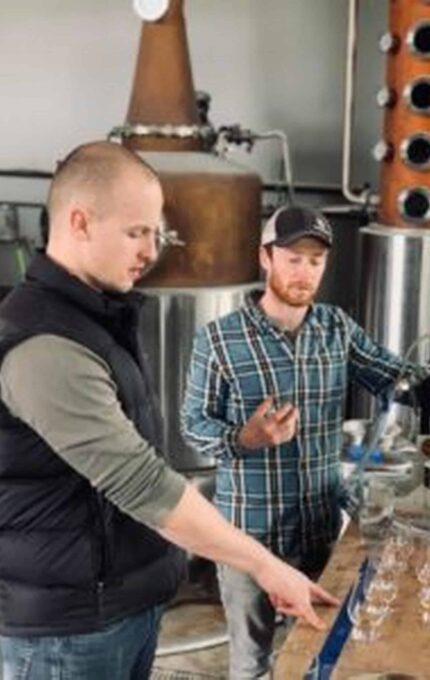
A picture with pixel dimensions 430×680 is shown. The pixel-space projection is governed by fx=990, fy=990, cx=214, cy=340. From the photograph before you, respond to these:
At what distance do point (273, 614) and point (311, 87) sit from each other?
241cm

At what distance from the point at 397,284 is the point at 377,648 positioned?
1.87 meters

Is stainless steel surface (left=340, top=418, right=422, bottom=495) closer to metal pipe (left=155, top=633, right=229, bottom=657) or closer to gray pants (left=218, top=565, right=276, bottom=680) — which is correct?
gray pants (left=218, top=565, right=276, bottom=680)

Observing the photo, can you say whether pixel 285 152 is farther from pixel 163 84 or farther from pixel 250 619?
pixel 250 619

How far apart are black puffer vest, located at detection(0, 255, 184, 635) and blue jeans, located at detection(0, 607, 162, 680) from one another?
22 millimetres

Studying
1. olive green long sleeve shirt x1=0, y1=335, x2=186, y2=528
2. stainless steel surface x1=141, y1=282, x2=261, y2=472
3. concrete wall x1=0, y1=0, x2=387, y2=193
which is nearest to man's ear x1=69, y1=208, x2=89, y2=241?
olive green long sleeve shirt x1=0, y1=335, x2=186, y2=528

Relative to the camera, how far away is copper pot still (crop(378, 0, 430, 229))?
3.04 meters

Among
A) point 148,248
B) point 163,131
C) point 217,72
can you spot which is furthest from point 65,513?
point 217,72

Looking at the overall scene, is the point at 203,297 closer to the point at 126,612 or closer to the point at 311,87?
the point at 311,87

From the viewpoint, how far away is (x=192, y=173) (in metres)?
3.01

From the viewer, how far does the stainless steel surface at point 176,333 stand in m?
3.06

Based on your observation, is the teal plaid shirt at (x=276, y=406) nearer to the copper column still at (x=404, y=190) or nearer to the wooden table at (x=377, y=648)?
the wooden table at (x=377, y=648)

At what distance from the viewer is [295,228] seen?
85.0 inches

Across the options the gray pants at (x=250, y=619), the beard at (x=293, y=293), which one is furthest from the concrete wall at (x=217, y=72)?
the gray pants at (x=250, y=619)

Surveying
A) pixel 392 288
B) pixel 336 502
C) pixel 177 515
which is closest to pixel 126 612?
pixel 177 515
